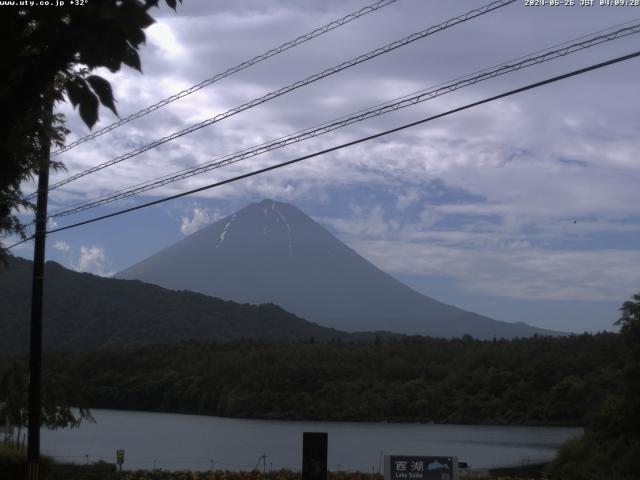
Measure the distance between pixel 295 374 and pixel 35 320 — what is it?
6057 cm

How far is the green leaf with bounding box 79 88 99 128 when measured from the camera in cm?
405

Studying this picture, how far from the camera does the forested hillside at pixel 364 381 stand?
226 ft

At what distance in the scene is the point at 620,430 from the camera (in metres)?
23.7

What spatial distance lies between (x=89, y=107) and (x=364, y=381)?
73.7 m

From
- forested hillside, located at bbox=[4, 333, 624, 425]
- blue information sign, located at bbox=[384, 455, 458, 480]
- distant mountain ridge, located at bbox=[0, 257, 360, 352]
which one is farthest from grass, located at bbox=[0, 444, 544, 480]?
distant mountain ridge, located at bbox=[0, 257, 360, 352]

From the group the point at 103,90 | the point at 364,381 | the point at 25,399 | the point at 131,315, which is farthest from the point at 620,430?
the point at 131,315

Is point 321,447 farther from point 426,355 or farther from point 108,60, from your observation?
point 426,355

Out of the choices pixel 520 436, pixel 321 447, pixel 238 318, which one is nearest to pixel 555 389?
pixel 520 436

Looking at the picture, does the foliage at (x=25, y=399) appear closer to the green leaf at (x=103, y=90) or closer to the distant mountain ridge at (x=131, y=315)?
the green leaf at (x=103, y=90)

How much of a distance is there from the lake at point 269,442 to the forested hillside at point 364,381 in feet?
11.0

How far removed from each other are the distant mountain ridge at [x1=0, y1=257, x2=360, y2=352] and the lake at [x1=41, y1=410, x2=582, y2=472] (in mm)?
54668

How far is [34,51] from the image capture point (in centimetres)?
460

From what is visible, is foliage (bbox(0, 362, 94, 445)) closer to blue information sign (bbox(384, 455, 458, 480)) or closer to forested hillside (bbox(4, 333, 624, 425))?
blue information sign (bbox(384, 455, 458, 480))

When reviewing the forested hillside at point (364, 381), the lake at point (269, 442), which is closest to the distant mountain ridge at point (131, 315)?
the forested hillside at point (364, 381)
